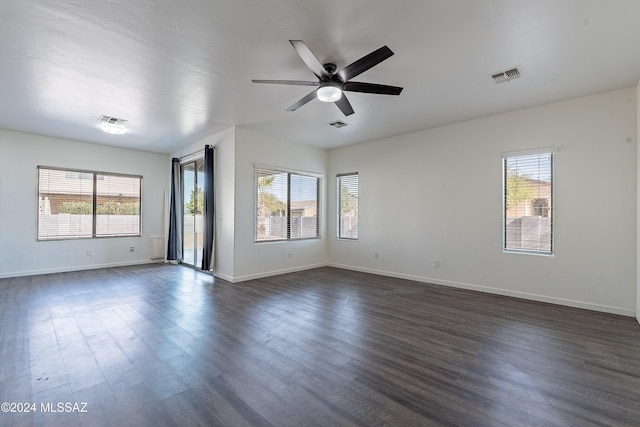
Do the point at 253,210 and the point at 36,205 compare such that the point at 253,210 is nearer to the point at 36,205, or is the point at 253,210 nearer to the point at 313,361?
the point at 313,361

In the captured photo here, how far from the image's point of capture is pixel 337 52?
2850 millimetres

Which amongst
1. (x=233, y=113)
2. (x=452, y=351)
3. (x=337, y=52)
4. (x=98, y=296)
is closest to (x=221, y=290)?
(x=98, y=296)

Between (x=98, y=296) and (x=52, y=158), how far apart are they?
366 cm

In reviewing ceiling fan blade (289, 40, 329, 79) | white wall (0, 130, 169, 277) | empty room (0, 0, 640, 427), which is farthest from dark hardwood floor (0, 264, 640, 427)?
ceiling fan blade (289, 40, 329, 79)

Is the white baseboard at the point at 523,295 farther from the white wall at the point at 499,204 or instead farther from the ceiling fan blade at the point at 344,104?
the ceiling fan blade at the point at 344,104

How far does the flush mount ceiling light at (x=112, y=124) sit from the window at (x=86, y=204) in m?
2.24

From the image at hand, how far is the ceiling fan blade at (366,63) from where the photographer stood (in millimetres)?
2312

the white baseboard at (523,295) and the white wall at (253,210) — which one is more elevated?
the white wall at (253,210)

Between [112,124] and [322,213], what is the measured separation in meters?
4.46

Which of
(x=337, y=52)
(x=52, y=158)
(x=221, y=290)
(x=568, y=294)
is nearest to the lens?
(x=337, y=52)

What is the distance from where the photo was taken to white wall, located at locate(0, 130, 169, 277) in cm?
558

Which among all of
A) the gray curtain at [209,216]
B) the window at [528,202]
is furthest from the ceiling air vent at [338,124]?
the window at [528,202]

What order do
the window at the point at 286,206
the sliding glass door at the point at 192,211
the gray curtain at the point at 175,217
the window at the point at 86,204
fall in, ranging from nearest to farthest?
the window at the point at 286,206
the window at the point at 86,204
the sliding glass door at the point at 192,211
the gray curtain at the point at 175,217

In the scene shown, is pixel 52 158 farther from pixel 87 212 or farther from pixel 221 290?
pixel 221 290
